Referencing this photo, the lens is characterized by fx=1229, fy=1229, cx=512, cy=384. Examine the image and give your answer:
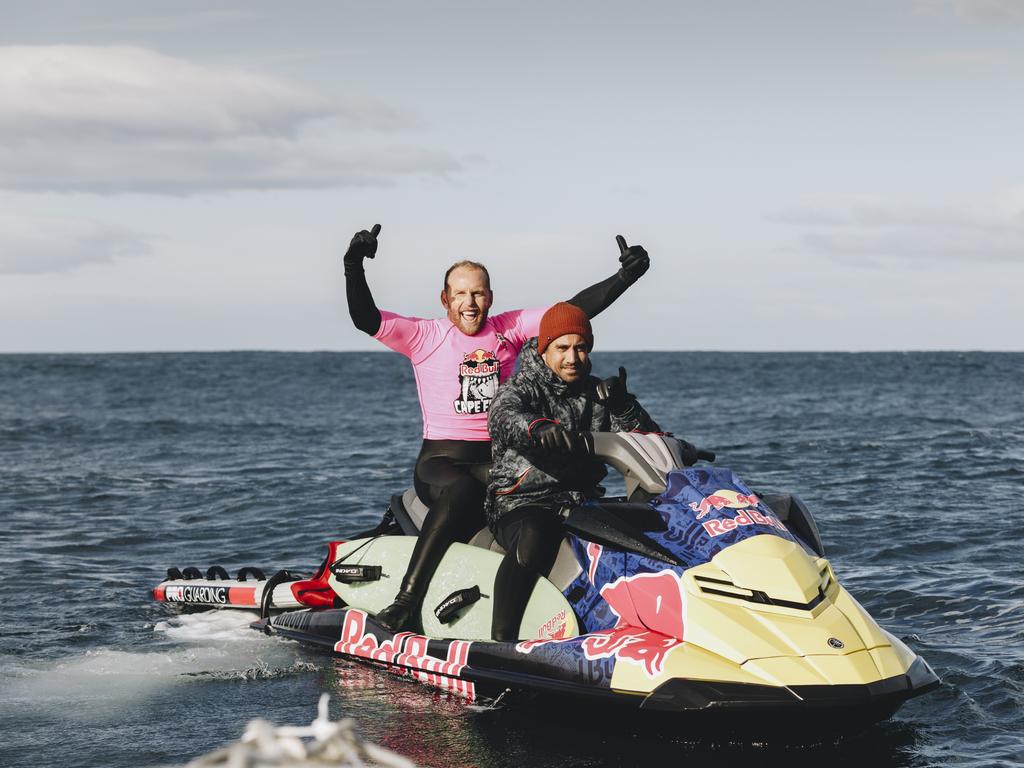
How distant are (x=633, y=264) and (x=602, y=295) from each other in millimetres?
261

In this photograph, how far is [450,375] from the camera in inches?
280

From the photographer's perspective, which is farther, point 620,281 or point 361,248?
point 620,281

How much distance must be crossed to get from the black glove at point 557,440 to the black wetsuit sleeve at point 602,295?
4.86 feet

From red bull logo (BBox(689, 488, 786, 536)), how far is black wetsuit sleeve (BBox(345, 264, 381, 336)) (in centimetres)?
227

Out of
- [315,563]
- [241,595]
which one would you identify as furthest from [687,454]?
[315,563]

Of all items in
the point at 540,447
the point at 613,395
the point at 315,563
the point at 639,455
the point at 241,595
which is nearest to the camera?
the point at 540,447

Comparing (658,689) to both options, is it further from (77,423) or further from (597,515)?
(77,423)

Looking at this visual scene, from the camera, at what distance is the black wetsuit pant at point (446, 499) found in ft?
22.5

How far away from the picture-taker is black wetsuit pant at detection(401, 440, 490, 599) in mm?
6867

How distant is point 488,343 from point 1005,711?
134 inches

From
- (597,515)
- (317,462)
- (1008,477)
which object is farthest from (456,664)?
(317,462)

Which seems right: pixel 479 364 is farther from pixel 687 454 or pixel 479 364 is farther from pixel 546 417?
pixel 687 454

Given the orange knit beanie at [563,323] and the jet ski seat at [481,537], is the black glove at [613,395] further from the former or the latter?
the jet ski seat at [481,537]

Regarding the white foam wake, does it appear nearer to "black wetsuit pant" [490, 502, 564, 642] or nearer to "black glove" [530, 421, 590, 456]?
"black wetsuit pant" [490, 502, 564, 642]
